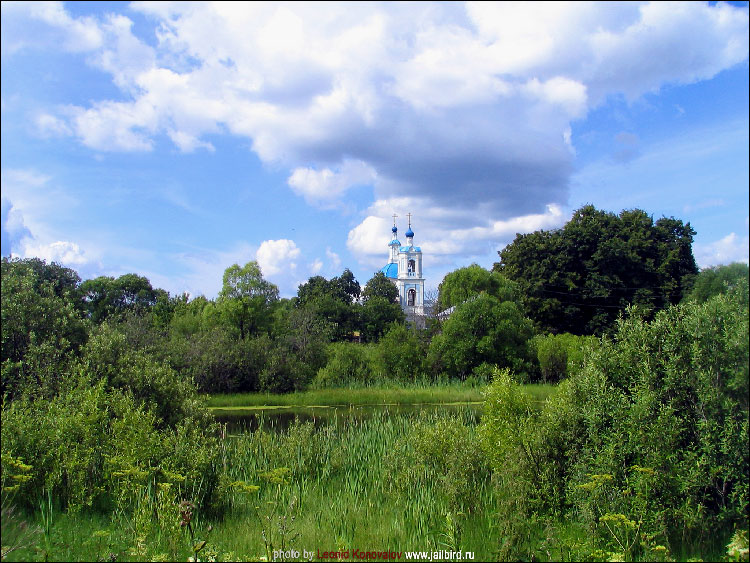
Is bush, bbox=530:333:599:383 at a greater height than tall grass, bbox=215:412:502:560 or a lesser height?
greater

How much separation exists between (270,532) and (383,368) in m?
26.5

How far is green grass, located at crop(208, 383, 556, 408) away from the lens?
26.2 meters

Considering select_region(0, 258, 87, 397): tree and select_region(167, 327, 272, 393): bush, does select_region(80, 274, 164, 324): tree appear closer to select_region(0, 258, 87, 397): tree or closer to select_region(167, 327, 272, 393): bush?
select_region(167, 327, 272, 393): bush

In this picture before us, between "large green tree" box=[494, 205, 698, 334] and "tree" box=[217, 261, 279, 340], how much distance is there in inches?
830

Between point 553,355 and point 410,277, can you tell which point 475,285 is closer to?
point 553,355

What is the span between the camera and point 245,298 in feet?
106

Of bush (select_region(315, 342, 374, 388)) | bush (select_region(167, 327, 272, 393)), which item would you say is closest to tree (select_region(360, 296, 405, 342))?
bush (select_region(315, 342, 374, 388))

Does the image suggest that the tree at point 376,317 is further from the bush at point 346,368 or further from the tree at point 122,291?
the bush at point 346,368

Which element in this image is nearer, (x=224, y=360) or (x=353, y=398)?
(x=353, y=398)

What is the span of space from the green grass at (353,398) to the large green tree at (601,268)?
1626 cm

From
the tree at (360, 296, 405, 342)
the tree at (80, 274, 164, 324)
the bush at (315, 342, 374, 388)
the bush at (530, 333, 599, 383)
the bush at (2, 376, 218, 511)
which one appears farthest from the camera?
the tree at (360, 296, 405, 342)

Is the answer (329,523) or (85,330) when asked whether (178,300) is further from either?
(329,523)

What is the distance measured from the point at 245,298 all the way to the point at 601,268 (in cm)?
2612


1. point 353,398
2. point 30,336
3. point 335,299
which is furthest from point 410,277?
point 30,336
